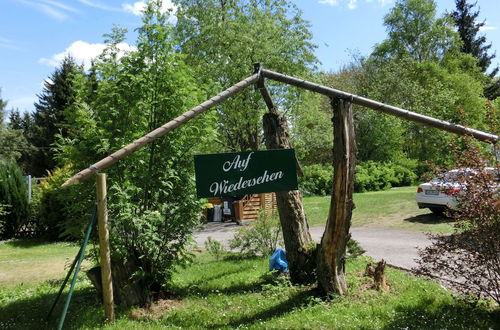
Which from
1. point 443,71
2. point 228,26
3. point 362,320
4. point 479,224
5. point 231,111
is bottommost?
point 362,320

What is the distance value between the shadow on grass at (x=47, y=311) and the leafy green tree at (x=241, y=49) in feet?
37.7

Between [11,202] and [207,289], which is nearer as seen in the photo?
[207,289]

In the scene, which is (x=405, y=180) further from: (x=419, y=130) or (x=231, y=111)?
(x=231, y=111)

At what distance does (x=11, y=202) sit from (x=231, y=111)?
9.04 meters

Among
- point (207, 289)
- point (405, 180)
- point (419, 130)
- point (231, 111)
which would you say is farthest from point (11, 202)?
point (419, 130)

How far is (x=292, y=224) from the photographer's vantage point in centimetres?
663

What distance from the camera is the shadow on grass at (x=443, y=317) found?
4.58 meters

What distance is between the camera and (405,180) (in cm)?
2945

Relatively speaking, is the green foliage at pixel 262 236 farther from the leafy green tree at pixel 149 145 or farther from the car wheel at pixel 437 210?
the car wheel at pixel 437 210

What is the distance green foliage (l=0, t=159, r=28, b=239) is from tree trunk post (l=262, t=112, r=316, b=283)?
1248 cm

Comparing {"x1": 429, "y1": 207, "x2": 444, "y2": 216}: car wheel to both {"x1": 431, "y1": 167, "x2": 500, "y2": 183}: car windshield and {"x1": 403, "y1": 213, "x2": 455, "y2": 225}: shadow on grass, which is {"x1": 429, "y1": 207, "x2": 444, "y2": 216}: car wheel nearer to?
{"x1": 403, "y1": 213, "x2": 455, "y2": 225}: shadow on grass

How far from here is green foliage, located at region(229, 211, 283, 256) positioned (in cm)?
905

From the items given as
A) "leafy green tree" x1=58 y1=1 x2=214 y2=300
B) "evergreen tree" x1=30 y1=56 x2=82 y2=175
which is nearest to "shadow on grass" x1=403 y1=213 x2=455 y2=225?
"leafy green tree" x1=58 y1=1 x2=214 y2=300

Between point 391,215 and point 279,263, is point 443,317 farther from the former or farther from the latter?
point 391,215
